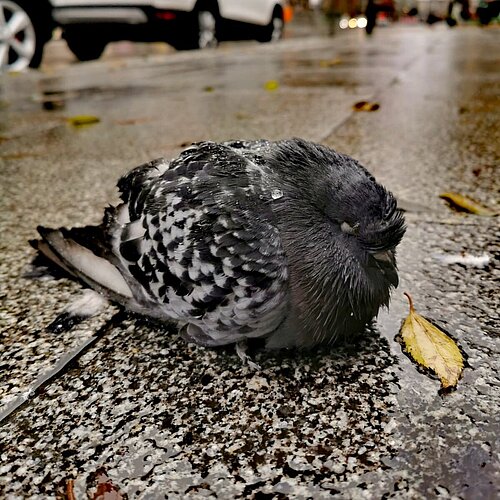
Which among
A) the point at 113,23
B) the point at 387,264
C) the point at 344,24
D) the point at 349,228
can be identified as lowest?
the point at 344,24

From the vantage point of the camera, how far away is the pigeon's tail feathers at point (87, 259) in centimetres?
207

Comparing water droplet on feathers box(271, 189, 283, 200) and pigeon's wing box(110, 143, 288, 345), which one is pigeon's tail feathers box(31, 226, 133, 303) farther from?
water droplet on feathers box(271, 189, 283, 200)

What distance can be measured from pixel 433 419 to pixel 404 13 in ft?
185

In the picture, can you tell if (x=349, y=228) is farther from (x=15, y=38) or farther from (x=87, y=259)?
(x=15, y=38)

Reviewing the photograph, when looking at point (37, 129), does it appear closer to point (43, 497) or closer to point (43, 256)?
point (43, 256)

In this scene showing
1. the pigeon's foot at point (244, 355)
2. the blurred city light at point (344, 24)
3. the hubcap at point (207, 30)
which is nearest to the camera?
the pigeon's foot at point (244, 355)

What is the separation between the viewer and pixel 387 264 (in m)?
1.73

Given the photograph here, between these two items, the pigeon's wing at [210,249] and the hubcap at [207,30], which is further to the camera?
the hubcap at [207,30]

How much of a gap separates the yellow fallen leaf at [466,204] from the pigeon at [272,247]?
4.40ft

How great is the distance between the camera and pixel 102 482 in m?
1.38

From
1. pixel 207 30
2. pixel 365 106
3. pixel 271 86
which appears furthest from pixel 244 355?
pixel 207 30

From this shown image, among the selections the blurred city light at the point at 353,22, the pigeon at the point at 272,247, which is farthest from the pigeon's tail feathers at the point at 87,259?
the blurred city light at the point at 353,22

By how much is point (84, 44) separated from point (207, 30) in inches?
105

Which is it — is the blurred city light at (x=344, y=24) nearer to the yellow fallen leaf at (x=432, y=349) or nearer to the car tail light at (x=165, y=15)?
the car tail light at (x=165, y=15)
